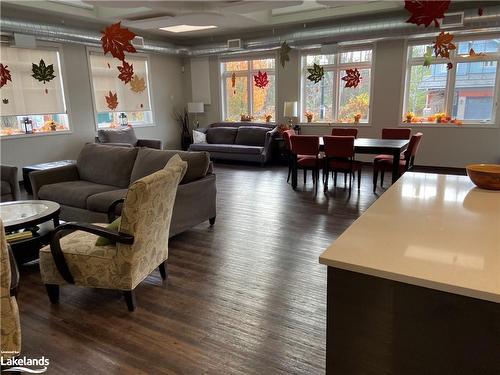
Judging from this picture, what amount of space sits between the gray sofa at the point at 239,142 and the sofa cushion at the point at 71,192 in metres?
4.17

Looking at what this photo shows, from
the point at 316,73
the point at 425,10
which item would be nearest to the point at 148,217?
the point at 425,10

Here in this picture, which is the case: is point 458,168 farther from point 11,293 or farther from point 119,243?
point 11,293

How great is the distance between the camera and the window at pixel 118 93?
7.79m

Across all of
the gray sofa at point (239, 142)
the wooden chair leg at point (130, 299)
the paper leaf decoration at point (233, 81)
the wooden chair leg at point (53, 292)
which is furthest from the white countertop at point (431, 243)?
the paper leaf decoration at point (233, 81)

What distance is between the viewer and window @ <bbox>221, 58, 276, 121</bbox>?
8.91 meters

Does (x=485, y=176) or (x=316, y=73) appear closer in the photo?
(x=485, y=176)

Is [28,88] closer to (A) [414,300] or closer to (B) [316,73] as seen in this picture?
(B) [316,73]

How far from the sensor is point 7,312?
1.65 m

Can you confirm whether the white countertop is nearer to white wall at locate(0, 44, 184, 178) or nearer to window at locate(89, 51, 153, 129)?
white wall at locate(0, 44, 184, 178)

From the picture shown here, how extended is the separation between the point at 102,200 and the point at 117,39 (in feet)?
6.10

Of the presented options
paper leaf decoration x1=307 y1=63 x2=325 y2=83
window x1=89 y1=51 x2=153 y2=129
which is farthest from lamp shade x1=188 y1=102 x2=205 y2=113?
paper leaf decoration x1=307 y1=63 x2=325 y2=83

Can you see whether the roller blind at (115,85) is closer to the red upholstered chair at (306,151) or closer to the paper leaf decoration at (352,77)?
the red upholstered chair at (306,151)

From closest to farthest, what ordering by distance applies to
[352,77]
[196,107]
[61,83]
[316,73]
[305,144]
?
[305,144]
[61,83]
[352,77]
[316,73]
[196,107]

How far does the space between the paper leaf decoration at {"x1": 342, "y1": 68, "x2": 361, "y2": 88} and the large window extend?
979 millimetres
